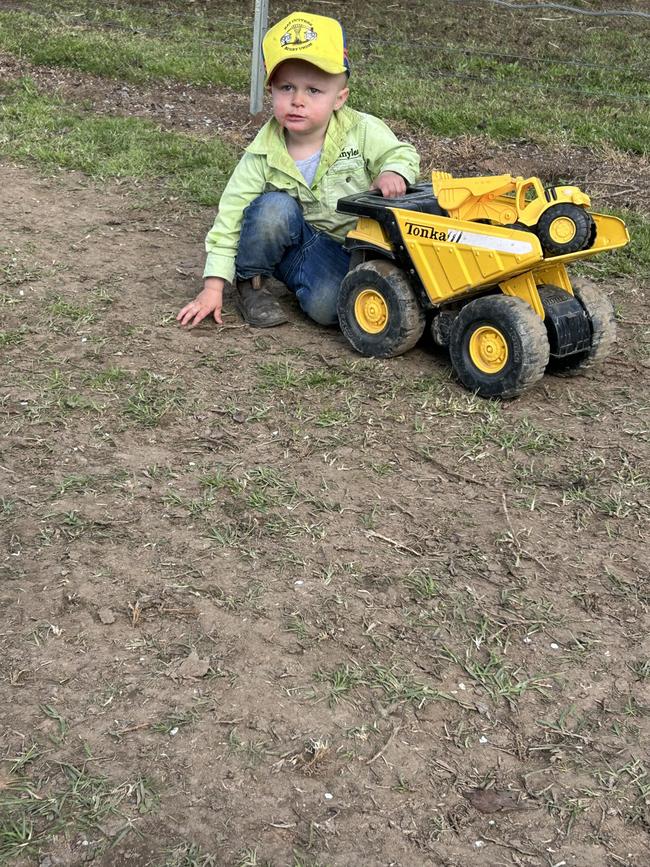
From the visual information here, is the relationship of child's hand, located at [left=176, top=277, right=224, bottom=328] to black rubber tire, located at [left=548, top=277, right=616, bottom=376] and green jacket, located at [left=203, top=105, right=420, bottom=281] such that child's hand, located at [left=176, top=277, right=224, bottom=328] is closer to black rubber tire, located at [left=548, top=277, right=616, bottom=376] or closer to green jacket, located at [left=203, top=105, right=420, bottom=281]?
green jacket, located at [left=203, top=105, right=420, bottom=281]

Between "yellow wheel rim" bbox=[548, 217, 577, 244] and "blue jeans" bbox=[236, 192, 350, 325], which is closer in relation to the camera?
"yellow wheel rim" bbox=[548, 217, 577, 244]

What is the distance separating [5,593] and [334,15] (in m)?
8.95

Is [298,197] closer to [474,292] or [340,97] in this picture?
[340,97]

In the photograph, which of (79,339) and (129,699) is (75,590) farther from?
(79,339)

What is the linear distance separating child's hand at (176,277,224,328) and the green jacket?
0.13 feet

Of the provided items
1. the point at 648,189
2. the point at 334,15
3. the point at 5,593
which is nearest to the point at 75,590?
the point at 5,593

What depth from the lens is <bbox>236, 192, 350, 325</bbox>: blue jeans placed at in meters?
4.11

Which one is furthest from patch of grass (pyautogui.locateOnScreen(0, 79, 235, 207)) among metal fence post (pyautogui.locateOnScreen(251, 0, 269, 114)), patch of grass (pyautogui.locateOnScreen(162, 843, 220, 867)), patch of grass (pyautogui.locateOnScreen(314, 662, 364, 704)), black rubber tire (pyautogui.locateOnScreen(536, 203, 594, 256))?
patch of grass (pyautogui.locateOnScreen(162, 843, 220, 867))

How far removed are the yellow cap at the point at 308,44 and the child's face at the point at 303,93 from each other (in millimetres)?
94

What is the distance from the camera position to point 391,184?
12.9 ft

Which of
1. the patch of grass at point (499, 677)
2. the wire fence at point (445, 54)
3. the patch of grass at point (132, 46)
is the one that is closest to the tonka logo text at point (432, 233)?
the patch of grass at point (499, 677)

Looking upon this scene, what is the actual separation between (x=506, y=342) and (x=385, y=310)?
553mm

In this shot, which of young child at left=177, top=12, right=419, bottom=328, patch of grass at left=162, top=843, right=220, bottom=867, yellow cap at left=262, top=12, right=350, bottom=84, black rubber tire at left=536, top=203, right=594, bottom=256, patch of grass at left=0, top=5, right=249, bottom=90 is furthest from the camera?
patch of grass at left=0, top=5, right=249, bottom=90

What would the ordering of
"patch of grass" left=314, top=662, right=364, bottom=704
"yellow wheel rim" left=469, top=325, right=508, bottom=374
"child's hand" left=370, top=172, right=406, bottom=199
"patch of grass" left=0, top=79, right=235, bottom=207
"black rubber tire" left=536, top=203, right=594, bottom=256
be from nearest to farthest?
"patch of grass" left=314, top=662, right=364, bottom=704
"black rubber tire" left=536, top=203, right=594, bottom=256
"yellow wheel rim" left=469, top=325, right=508, bottom=374
"child's hand" left=370, top=172, right=406, bottom=199
"patch of grass" left=0, top=79, right=235, bottom=207
